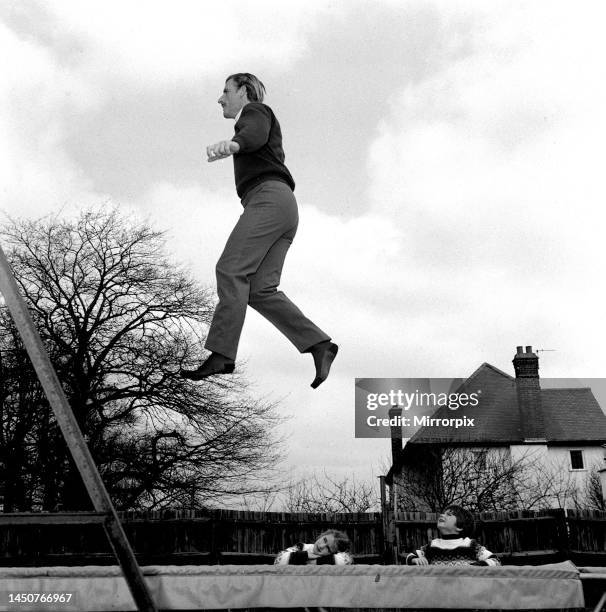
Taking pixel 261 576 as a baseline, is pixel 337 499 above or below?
above

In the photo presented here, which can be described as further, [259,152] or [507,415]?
[507,415]

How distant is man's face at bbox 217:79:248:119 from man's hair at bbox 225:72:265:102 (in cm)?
2

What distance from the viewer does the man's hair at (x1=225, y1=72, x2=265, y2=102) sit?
2.86 m

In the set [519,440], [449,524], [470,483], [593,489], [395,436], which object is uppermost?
[395,436]

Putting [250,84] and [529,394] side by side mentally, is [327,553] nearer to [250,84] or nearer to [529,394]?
[250,84]

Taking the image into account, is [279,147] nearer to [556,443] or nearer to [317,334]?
[317,334]

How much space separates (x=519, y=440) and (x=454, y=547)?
35.1 metres

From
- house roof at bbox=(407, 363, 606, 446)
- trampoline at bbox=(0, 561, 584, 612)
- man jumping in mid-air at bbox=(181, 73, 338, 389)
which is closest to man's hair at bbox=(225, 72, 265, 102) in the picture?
man jumping in mid-air at bbox=(181, 73, 338, 389)

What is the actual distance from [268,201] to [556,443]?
132ft

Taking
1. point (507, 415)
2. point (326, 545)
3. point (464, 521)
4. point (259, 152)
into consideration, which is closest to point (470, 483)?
point (507, 415)

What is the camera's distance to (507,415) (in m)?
39.1

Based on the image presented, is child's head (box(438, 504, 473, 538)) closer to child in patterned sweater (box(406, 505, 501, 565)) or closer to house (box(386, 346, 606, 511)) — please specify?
child in patterned sweater (box(406, 505, 501, 565))

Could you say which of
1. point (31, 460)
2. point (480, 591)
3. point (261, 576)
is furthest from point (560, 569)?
point (31, 460)

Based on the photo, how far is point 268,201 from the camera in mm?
2748
